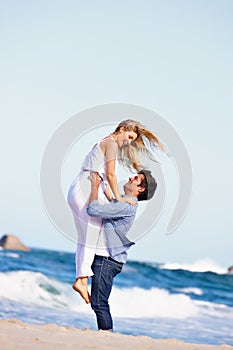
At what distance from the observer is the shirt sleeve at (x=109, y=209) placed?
586 cm

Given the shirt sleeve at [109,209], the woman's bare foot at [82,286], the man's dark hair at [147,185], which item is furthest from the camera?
the man's dark hair at [147,185]

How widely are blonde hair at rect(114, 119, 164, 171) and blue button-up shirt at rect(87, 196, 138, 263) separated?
1.33ft

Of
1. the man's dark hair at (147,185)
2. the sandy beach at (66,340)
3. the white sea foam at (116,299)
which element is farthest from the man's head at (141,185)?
the white sea foam at (116,299)

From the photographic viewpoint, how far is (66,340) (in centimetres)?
510

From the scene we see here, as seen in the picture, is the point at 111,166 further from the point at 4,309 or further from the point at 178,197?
the point at 4,309

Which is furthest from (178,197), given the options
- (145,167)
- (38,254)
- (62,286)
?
(38,254)

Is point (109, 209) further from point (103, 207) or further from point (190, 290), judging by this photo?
point (190, 290)

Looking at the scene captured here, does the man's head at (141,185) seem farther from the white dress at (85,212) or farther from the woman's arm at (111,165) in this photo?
the white dress at (85,212)

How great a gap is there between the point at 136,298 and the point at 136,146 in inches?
609

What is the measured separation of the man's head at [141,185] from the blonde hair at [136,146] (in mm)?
149

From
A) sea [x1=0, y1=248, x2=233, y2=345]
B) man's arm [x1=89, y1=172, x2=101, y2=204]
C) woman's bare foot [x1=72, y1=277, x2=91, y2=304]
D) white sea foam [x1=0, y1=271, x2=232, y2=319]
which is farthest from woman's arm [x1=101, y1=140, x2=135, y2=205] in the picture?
white sea foam [x1=0, y1=271, x2=232, y2=319]

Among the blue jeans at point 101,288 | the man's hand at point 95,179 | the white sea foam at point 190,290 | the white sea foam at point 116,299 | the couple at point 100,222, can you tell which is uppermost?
the white sea foam at point 190,290

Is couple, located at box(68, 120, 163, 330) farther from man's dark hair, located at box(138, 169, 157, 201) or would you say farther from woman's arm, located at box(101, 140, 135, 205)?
man's dark hair, located at box(138, 169, 157, 201)

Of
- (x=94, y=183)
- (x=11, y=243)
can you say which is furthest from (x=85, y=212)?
(x=11, y=243)
